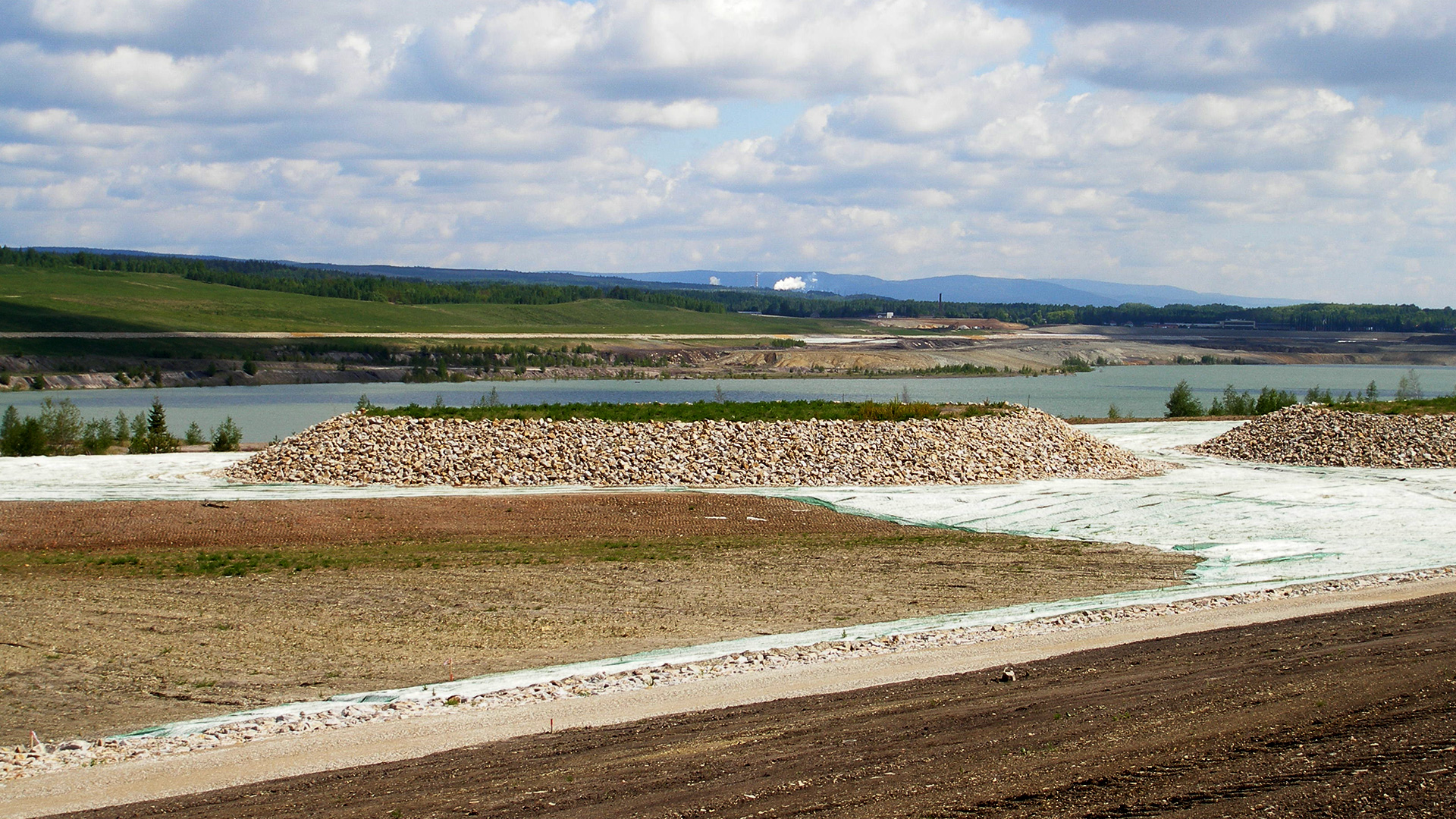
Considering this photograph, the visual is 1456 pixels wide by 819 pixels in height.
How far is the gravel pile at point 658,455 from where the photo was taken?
26516 millimetres

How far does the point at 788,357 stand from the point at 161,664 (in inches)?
4215

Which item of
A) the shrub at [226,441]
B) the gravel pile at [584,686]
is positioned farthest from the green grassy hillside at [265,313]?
the gravel pile at [584,686]

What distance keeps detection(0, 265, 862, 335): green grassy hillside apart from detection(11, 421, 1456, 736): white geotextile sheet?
9955cm

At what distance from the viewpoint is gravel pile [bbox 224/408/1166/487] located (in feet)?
87.0

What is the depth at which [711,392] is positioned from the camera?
3000 inches

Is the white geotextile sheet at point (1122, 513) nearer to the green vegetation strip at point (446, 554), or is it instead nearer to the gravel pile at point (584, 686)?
the gravel pile at point (584, 686)

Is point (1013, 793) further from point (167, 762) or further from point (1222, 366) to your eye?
point (1222, 366)

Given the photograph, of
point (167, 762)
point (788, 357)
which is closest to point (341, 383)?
point (788, 357)

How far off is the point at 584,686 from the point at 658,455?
57.3 feet

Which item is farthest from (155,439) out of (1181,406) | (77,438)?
(1181,406)

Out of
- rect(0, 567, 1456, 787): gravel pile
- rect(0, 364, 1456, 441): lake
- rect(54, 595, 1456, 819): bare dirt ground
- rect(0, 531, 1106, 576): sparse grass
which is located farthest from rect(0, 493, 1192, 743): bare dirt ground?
rect(0, 364, 1456, 441): lake

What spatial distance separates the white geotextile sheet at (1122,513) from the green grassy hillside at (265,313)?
9955cm

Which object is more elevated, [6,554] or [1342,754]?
[1342,754]

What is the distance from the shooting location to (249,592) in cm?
1407
